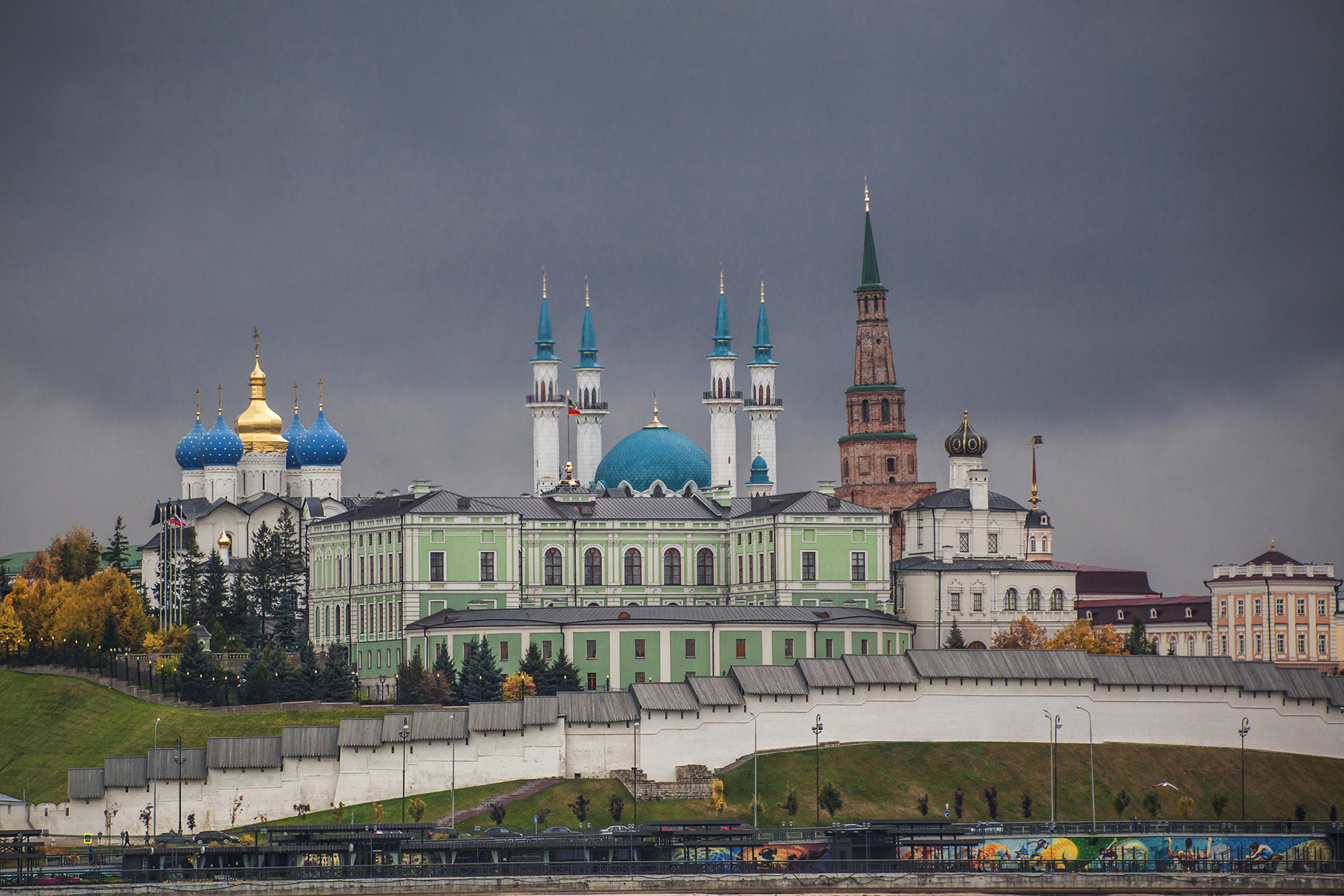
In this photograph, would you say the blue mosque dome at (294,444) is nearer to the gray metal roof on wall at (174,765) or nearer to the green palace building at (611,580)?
the green palace building at (611,580)

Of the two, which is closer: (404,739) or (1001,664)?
(404,739)

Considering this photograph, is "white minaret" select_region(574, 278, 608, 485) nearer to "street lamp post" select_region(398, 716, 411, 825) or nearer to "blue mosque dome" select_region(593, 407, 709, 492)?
"blue mosque dome" select_region(593, 407, 709, 492)

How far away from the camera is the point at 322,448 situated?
493 feet

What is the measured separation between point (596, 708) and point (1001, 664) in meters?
18.8

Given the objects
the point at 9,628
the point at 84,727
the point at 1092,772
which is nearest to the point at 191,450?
the point at 9,628

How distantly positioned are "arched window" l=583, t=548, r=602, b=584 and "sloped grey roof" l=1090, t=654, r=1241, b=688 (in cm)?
3107

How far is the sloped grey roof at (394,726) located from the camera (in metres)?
98.4

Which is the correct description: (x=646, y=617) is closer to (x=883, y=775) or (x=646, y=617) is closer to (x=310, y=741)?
(x=883, y=775)

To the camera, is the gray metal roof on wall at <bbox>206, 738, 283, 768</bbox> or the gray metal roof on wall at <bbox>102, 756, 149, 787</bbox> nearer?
the gray metal roof on wall at <bbox>102, 756, 149, 787</bbox>

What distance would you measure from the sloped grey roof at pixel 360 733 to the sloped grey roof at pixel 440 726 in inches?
52.8

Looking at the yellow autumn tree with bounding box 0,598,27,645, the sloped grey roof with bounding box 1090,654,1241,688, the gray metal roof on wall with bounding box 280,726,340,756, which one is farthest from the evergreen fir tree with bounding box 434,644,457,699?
the sloped grey roof with bounding box 1090,654,1241,688

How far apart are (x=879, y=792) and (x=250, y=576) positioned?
4976 centimetres

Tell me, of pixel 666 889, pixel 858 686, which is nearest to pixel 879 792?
pixel 858 686

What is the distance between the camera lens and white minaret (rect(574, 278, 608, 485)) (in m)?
155
